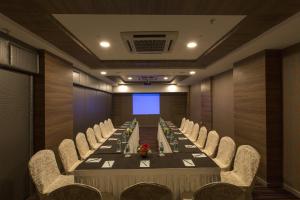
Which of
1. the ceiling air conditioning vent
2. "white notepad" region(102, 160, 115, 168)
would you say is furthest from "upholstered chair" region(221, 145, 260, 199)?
the ceiling air conditioning vent

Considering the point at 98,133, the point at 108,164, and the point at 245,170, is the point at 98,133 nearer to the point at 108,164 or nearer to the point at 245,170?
the point at 108,164

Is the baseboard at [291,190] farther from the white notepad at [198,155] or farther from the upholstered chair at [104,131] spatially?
the upholstered chair at [104,131]

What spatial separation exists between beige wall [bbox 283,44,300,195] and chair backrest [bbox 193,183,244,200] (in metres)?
2.36

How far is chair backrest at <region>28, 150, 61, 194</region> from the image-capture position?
2400 millimetres

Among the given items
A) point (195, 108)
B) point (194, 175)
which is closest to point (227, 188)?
point (194, 175)

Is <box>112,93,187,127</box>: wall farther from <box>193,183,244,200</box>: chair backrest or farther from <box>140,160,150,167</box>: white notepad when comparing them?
<box>193,183,244,200</box>: chair backrest

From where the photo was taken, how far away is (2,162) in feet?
9.37

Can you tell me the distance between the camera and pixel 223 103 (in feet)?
21.6

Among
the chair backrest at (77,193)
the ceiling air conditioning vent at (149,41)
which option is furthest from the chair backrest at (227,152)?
the chair backrest at (77,193)

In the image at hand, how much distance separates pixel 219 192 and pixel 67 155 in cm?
242

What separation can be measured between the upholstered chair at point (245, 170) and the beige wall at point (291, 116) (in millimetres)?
1209

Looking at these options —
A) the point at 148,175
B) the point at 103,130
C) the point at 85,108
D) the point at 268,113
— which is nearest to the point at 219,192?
the point at 148,175

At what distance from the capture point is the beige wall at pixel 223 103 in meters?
6.00

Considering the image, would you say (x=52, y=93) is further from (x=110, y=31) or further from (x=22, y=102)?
(x=110, y=31)
